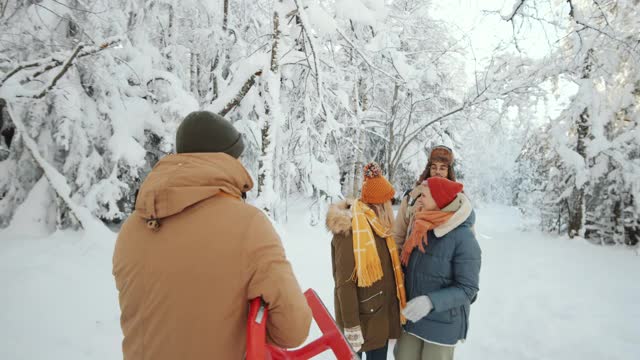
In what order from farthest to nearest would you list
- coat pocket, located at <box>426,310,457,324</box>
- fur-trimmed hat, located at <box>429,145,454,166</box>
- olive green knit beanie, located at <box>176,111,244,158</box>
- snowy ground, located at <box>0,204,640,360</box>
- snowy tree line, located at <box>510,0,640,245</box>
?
1. snowy tree line, located at <box>510,0,640,245</box>
2. snowy ground, located at <box>0,204,640,360</box>
3. fur-trimmed hat, located at <box>429,145,454,166</box>
4. coat pocket, located at <box>426,310,457,324</box>
5. olive green knit beanie, located at <box>176,111,244,158</box>

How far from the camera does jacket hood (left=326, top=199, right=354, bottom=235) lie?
8.74ft

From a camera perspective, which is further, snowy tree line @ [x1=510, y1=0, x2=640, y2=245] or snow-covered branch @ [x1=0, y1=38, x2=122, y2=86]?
snowy tree line @ [x1=510, y1=0, x2=640, y2=245]

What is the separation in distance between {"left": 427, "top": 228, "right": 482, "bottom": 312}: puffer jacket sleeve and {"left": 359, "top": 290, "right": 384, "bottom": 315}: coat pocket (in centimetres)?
43

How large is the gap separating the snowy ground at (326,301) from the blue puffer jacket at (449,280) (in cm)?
231

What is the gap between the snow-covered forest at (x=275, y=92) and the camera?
4902mm

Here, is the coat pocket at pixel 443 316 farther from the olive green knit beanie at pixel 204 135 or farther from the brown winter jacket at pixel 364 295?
the olive green knit beanie at pixel 204 135

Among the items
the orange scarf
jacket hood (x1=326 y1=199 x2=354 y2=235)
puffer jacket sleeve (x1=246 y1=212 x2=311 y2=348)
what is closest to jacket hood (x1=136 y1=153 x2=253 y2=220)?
puffer jacket sleeve (x1=246 y1=212 x2=311 y2=348)

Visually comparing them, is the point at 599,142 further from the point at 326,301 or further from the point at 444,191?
the point at 444,191

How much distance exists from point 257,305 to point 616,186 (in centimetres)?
1296

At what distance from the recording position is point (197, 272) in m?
1.20

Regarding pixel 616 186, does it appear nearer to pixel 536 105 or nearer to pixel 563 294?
pixel 536 105

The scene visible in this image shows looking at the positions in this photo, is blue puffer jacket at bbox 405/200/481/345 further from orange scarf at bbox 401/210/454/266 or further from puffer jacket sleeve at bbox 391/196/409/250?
puffer jacket sleeve at bbox 391/196/409/250

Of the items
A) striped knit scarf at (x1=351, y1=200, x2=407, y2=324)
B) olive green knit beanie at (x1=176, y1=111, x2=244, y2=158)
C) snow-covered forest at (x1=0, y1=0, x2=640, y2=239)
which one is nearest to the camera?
olive green knit beanie at (x1=176, y1=111, x2=244, y2=158)

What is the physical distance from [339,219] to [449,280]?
902mm
